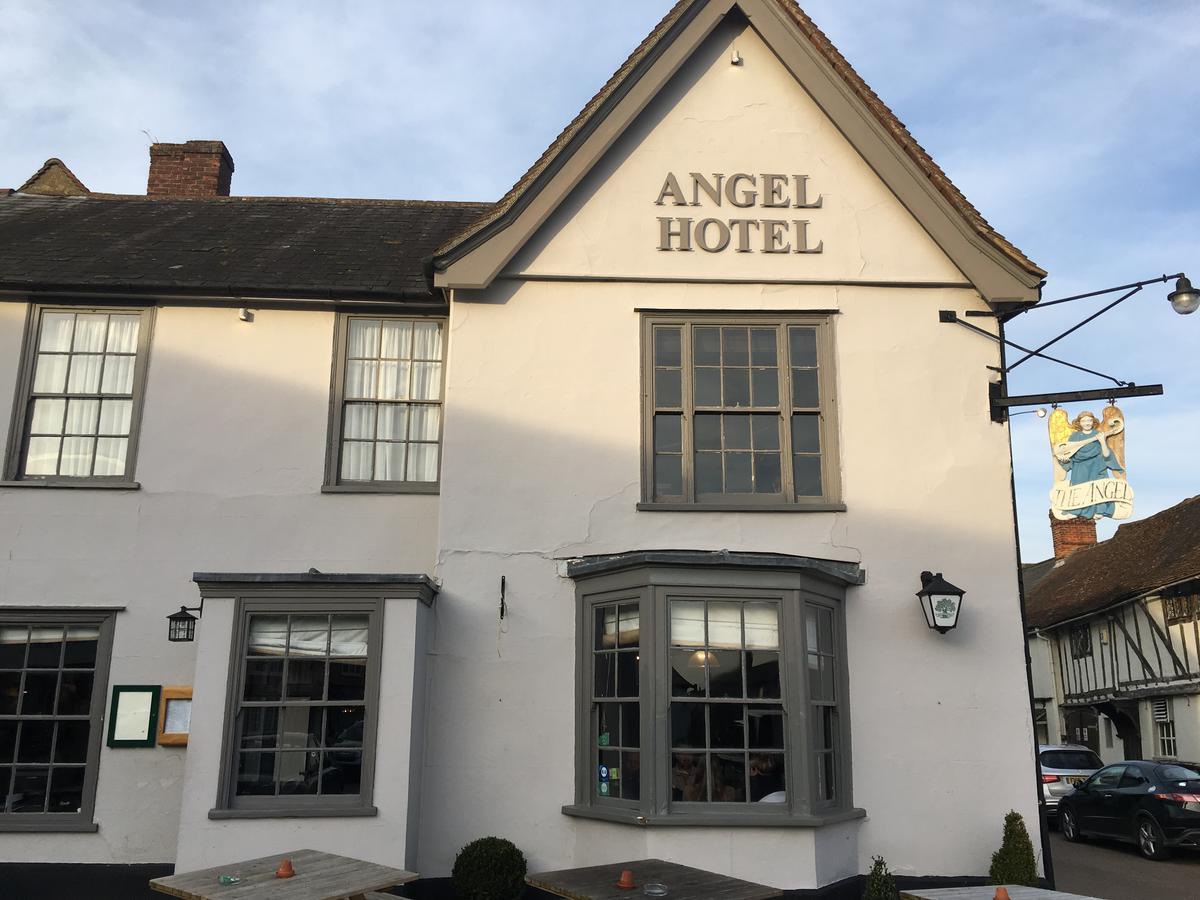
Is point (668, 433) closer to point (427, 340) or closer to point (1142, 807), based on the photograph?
point (427, 340)

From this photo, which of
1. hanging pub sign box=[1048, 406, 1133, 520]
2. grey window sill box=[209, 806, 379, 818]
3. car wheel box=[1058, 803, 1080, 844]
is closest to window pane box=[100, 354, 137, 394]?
grey window sill box=[209, 806, 379, 818]

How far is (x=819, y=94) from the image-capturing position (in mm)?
11117

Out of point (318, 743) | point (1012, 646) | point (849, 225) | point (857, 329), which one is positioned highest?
point (849, 225)

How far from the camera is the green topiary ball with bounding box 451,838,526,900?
30.4ft

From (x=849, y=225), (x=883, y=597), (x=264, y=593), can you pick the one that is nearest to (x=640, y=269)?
(x=849, y=225)

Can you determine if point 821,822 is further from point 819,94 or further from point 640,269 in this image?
point 819,94

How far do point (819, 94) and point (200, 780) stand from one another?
8.94 m

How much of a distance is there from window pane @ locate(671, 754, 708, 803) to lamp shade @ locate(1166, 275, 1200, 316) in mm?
6167

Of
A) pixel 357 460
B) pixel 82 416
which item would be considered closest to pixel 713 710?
pixel 357 460

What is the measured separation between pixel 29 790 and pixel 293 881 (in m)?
4.85

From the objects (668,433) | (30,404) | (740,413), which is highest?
(30,404)

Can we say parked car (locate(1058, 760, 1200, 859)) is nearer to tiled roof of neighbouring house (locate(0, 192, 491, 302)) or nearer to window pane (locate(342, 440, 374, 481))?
window pane (locate(342, 440, 374, 481))

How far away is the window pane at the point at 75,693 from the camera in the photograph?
10.4 m

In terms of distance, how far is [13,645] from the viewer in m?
10.5
